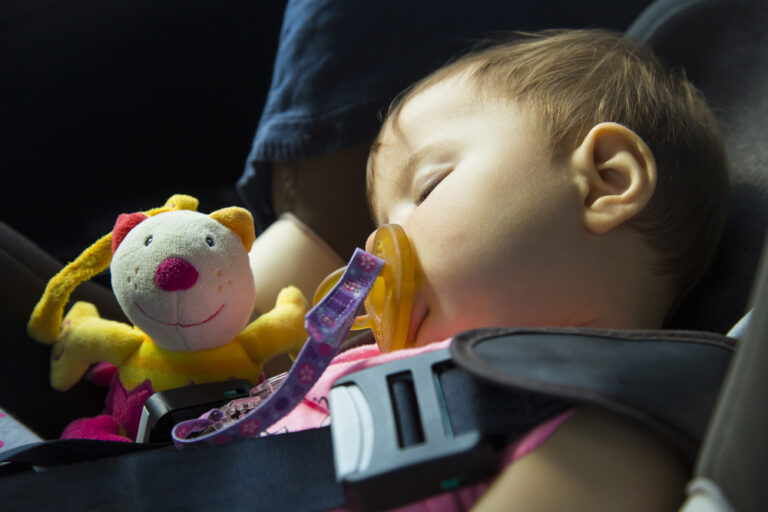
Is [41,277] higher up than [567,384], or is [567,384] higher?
[567,384]

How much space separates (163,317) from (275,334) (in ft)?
0.52

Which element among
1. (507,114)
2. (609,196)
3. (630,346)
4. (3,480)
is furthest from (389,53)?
(3,480)

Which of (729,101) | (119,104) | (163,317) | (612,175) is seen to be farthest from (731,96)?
(119,104)

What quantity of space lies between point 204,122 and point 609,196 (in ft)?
3.31

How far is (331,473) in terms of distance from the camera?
0.59m

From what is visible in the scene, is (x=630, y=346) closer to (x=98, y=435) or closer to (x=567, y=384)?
(x=567, y=384)

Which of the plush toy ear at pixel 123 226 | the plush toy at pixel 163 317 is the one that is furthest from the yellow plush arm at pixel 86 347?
the plush toy ear at pixel 123 226

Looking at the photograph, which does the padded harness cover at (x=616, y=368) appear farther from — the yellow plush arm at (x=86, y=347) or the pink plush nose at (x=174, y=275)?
the yellow plush arm at (x=86, y=347)

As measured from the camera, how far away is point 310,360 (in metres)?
0.67

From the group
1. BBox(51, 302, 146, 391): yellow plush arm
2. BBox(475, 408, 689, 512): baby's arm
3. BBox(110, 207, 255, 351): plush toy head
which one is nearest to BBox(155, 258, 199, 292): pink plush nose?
BBox(110, 207, 255, 351): plush toy head

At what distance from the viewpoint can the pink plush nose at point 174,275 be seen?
744 millimetres

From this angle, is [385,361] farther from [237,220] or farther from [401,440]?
[237,220]

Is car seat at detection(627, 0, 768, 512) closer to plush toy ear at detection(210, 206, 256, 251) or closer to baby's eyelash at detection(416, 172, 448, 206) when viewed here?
baby's eyelash at detection(416, 172, 448, 206)

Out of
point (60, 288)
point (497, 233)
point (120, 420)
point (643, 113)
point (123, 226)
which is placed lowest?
point (120, 420)
